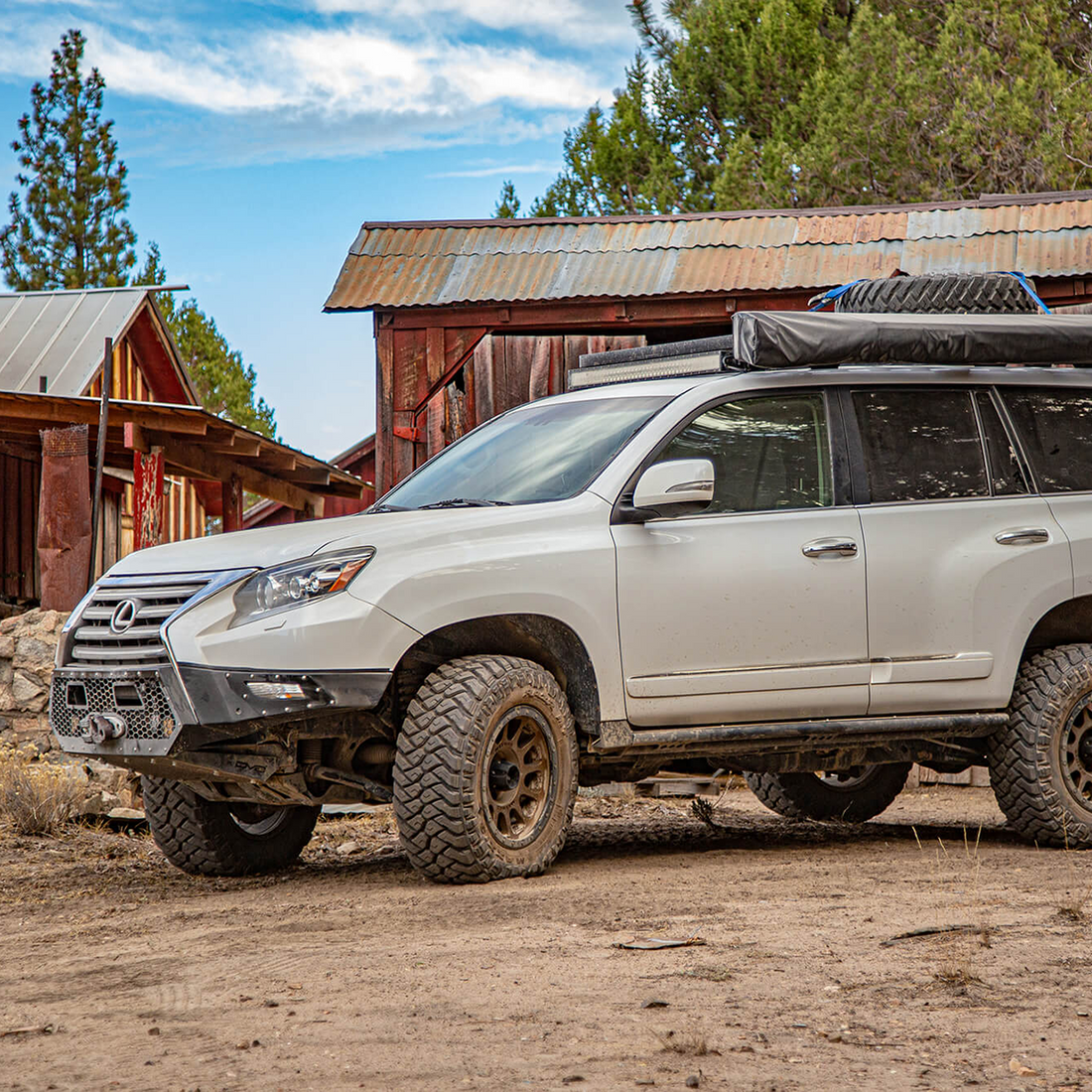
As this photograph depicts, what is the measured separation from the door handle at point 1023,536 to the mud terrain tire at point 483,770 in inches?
85.1

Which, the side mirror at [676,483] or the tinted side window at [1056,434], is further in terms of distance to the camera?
the tinted side window at [1056,434]

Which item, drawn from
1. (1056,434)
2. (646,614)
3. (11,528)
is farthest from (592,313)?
(11,528)

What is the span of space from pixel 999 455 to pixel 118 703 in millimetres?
4010

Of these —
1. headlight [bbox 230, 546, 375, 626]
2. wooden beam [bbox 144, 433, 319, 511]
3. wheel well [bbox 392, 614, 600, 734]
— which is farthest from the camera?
wooden beam [bbox 144, 433, 319, 511]

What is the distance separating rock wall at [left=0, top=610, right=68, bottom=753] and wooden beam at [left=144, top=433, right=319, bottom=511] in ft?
10.8

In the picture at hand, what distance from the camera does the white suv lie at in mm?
→ 5566

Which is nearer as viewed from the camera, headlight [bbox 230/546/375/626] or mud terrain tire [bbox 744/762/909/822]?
headlight [bbox 230/546/375/626]

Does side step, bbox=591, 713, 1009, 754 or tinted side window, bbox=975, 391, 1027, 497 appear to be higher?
tinted side window, bbox=975, 391, 1027, 497

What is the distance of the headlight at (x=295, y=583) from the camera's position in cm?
552

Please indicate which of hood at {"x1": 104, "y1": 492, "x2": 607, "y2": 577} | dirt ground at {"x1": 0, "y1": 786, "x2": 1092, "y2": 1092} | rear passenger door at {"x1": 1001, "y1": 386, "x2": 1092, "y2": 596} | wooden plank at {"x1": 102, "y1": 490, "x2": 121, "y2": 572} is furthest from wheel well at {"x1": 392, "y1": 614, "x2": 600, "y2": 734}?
wooden plank at {"x1": 102, "y1": 490, "x2": 121, "y2": 572}

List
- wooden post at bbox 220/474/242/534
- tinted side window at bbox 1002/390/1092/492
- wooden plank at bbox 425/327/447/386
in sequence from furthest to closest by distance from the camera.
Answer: wooden post at bbox 220/474/242/534
wooden plank at bbox 425/327/447/386
tinted side window at bbox 1002/390/1092/492

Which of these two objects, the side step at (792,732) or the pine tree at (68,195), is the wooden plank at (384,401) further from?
the pine tree at (68,195)

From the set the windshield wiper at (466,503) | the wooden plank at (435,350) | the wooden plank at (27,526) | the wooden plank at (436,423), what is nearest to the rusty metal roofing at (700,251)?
the wooden plank at (435,350)

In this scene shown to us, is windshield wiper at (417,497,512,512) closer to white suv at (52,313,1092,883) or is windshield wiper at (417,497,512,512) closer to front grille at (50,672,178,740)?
white suv at (52,313,1092,883)
